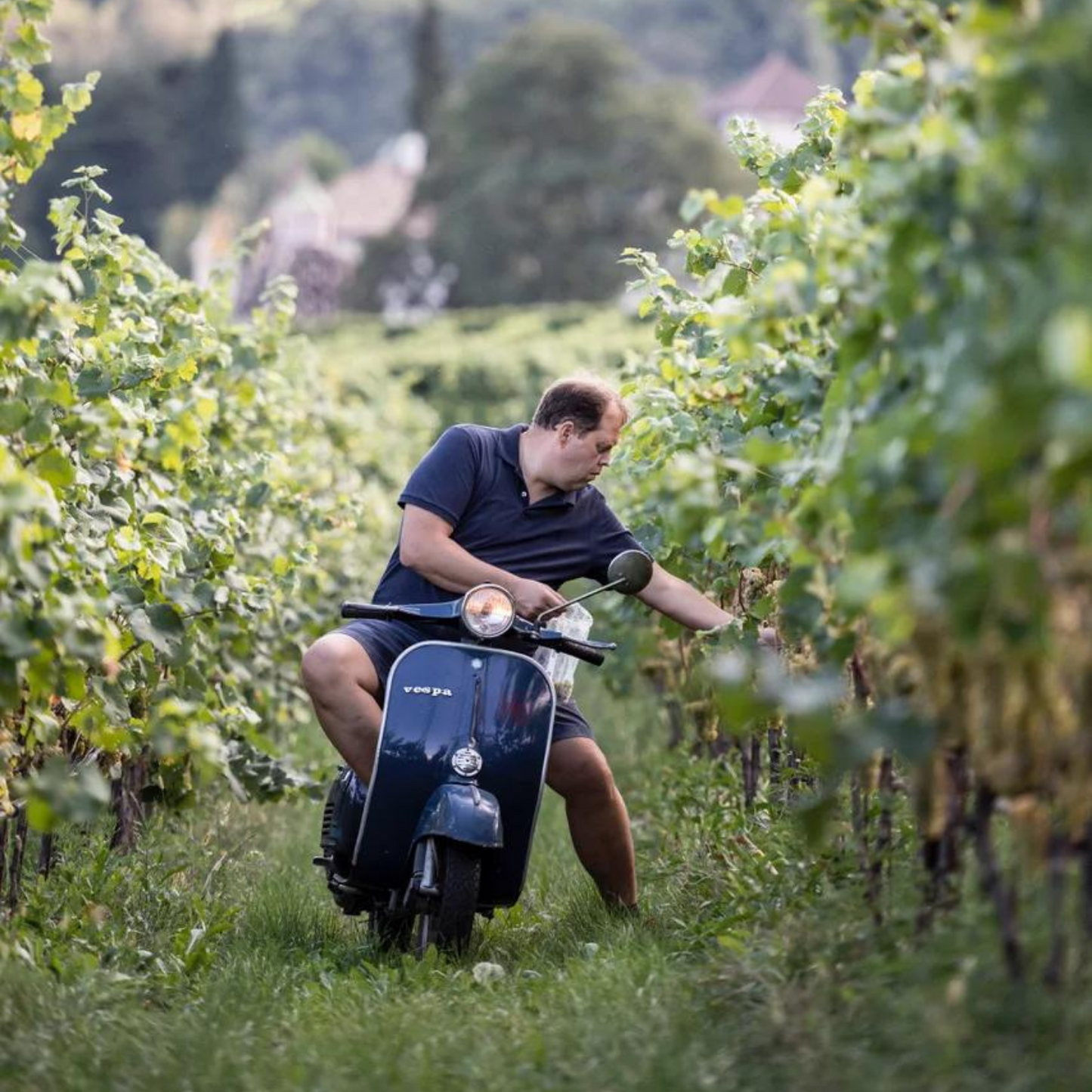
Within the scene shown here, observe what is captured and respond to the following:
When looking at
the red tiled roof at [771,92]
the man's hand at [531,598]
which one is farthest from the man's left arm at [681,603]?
the red tiled roof at [771,92]

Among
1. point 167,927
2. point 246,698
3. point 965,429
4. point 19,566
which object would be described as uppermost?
point 965,429

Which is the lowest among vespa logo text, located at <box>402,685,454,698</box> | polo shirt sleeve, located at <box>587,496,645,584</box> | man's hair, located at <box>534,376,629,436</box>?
vespa logo text, located at <box>402,685,454,698</box>

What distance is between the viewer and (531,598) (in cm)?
513

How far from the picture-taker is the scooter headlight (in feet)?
16.2

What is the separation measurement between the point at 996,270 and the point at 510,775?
2676mm

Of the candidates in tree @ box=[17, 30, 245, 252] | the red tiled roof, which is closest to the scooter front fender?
tree @ box=[17, 30, 245, 252]

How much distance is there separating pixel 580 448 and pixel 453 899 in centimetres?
131

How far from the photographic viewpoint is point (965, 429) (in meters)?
2.62

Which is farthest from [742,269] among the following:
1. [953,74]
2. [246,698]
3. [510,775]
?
[246,698]

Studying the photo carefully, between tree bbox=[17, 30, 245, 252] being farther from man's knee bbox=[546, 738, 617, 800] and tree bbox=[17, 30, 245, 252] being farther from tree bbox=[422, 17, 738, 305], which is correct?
man's knee bbox=[546, 738, 617, 800]

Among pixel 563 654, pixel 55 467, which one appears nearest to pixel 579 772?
pixel 563 654

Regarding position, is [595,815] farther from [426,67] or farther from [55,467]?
[426,67]

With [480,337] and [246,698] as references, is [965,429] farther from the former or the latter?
[480,337]

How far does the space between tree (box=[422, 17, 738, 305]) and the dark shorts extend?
48120 millimetres
